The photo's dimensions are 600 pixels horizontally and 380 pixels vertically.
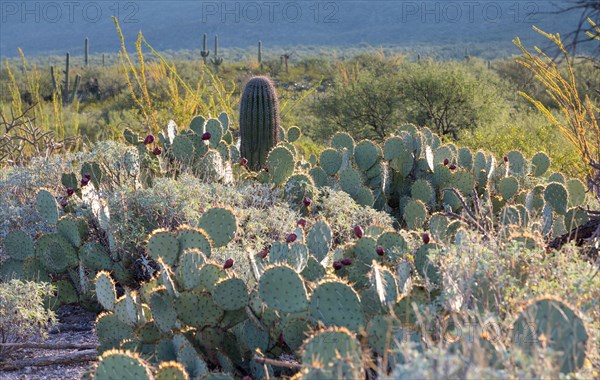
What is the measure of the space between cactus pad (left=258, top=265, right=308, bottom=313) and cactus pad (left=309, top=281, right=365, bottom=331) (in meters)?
0.11

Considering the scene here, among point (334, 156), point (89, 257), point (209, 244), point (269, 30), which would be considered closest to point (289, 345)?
point (209, 244)

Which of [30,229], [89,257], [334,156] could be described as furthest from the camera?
[334,156]

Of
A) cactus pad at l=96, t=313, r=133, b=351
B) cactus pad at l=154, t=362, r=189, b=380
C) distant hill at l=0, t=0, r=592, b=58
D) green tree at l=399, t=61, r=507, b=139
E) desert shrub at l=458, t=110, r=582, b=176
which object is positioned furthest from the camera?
distant hill at l=0, t=0, r=592, b=58

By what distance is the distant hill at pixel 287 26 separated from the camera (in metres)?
79.6

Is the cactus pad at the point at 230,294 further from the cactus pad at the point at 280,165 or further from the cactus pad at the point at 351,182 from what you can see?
the cactus pad at the point at 351,182

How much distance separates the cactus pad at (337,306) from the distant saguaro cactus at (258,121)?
416 centimetres

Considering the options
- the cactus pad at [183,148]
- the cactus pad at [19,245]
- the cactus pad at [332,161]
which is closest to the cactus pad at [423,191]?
the cactus pad at [332,161]

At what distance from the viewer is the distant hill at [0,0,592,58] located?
261 ft

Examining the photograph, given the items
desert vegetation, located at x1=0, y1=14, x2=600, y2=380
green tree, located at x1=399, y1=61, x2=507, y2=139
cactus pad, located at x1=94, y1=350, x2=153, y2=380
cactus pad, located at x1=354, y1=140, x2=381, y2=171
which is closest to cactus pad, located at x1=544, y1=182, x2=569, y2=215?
desert vegetation, located at x1=0, y1=14, x2=600, y2=380

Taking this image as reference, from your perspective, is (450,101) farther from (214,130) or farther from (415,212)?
(415,212)

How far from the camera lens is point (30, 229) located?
584 cm

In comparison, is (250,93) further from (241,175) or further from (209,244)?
(209,244)

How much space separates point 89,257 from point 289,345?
2.16 meters

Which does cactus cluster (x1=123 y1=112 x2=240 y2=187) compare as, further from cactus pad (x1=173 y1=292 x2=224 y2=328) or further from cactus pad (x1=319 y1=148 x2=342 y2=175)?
cactus pad (x1=173 y1=292 x2=224 y2=328)
